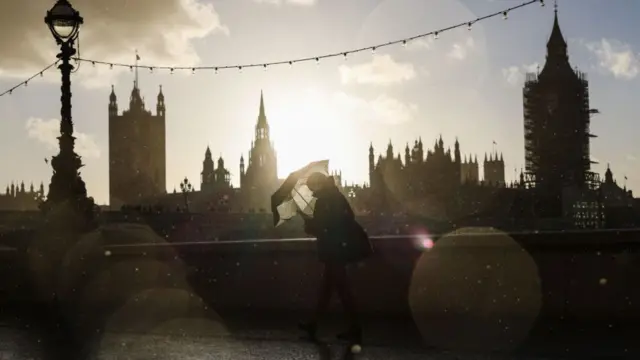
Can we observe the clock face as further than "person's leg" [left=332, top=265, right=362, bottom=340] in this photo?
Yes

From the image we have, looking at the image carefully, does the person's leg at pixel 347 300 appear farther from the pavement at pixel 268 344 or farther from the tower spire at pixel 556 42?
the tower spire at pixel 556 42

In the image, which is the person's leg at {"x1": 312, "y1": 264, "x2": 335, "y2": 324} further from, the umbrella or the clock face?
the clock face

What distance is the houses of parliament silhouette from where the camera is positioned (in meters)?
116

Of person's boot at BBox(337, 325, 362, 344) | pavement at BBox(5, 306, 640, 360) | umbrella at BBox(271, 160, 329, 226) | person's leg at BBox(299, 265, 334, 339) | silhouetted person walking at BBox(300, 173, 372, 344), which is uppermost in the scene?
umbrella at BBox(271, 160, 329, 226)

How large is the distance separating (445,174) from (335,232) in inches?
5407

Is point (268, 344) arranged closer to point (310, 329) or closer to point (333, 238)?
point (310, 329)

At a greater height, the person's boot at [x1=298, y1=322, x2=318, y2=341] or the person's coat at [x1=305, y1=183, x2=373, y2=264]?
the person's coat at [x1=305, y1=183, x2=373, y2=264]

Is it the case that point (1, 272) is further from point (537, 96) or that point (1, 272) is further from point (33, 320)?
point (537, 96)

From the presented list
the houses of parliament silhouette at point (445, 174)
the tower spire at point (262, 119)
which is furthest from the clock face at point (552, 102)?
the tower spire at point (262, 119)

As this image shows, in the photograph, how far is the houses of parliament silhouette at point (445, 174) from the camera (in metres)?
116

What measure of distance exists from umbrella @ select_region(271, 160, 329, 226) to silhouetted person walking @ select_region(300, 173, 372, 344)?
986 millimetres

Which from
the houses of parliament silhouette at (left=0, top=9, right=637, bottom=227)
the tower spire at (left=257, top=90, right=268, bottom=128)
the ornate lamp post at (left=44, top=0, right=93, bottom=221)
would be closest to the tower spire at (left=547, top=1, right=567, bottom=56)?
the houses of parliament silhouette at (left=0, top=9, right=637, bottom=227)

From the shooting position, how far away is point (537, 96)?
397ft

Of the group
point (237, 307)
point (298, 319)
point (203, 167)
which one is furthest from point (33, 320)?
point (203, 167)
